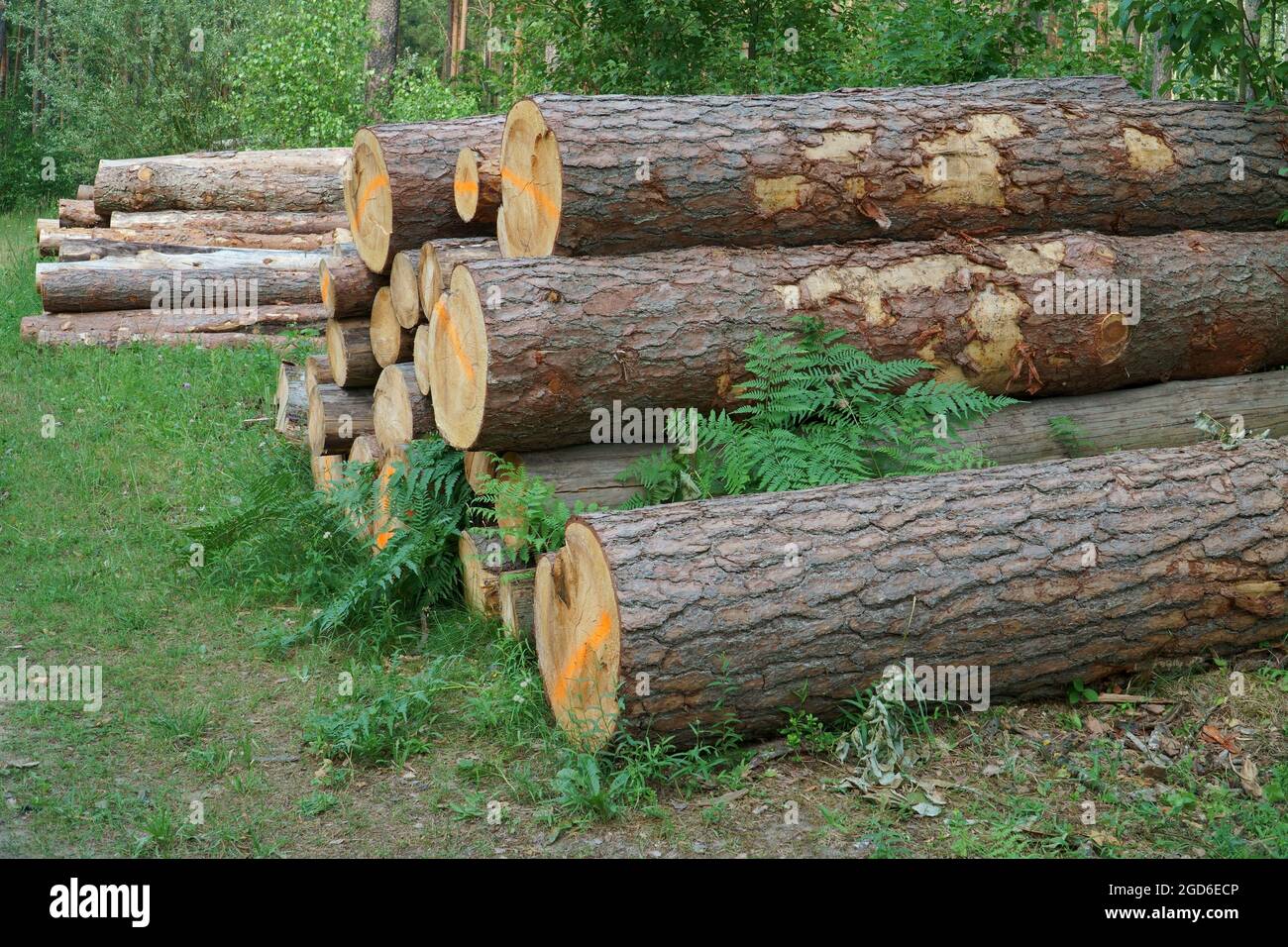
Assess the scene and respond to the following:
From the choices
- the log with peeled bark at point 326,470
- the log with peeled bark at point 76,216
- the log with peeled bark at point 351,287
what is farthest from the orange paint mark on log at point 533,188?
the log with peeled bark at point 76,216

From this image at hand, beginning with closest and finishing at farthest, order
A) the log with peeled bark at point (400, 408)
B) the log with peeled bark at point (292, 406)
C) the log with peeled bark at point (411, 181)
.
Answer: the log with peeled bark at point (400, 408) → the log with peeled bark at point (411, 181) → the log with peeled bark at point (292, 406)

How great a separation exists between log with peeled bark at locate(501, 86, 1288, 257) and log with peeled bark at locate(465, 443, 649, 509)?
35.9 inches

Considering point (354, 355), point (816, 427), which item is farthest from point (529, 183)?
point (354, 355)

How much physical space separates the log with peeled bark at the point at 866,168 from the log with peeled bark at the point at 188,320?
533cm

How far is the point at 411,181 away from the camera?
20.8 feet

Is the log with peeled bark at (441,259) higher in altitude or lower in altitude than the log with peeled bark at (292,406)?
higher

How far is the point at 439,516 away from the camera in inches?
230

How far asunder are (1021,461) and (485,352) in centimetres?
268

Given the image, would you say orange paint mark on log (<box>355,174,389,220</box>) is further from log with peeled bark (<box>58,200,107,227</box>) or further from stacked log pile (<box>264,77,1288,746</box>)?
log with peeled bark (<box>58,200,107,227</box>)

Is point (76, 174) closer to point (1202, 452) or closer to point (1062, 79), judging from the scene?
point (1062, 79)

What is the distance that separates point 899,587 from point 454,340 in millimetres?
2263

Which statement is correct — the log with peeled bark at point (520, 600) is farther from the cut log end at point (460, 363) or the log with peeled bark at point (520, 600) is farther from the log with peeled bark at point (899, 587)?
the cut log end at point (460, 363)

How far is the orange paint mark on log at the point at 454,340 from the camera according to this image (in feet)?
17.2
